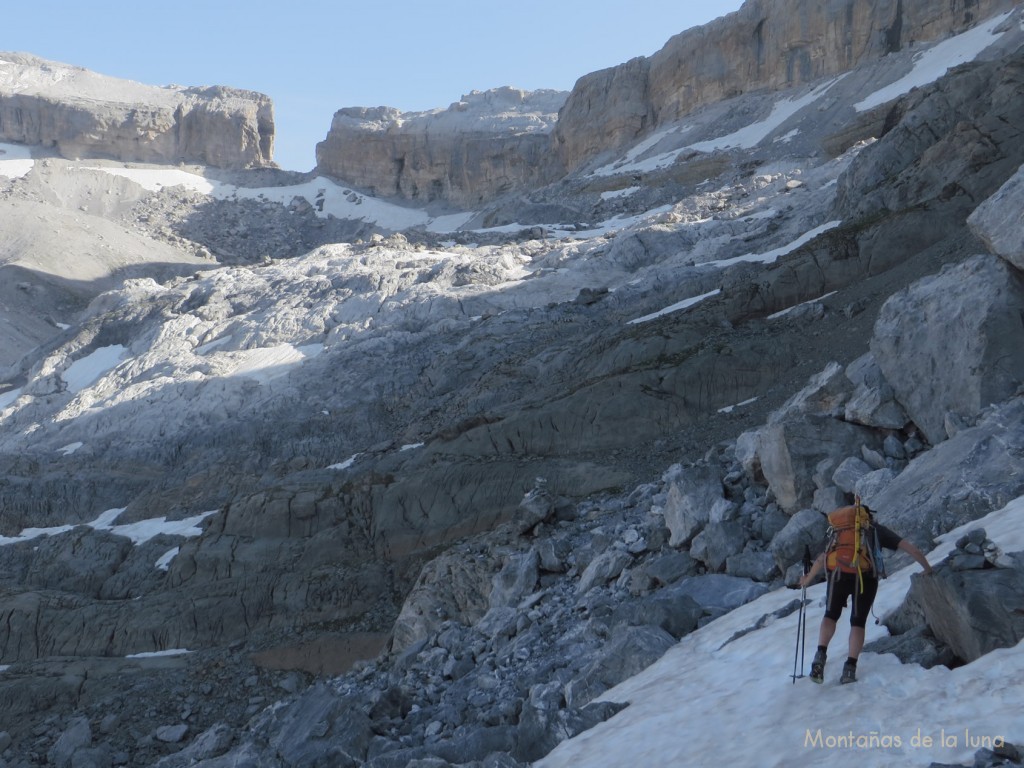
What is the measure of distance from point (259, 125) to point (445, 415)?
9944 cm

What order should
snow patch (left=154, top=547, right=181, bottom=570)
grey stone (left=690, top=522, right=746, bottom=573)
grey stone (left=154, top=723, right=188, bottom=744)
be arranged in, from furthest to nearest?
snow patch (left=154, top=547, right=181, bottom=570)
grey stone (left=154, top=723, right=188, bottom=744)
grey stone (left=690, top=522, right=746, bottom=573)

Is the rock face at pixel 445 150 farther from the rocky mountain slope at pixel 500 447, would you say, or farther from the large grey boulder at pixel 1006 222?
the large grey boulder at pixel 1006 222

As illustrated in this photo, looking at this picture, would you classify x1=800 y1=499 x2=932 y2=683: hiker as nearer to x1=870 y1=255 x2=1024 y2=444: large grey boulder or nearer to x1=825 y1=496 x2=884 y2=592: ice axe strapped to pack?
x1=825 y1=496 x2=884 y2=592: ice axe strapped to pack

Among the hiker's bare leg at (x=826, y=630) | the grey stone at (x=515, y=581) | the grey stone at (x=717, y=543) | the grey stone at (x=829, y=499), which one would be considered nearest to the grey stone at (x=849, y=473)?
the grey stone at (x=829, y=499)

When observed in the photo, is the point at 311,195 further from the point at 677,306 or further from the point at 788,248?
the point at 677,306

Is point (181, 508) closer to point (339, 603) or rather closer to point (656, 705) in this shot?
point (339, 603)

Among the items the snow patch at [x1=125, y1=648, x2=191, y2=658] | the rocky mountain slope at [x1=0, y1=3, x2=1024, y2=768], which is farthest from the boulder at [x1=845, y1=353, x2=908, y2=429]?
the snow patch at [x1=125, y1=648, x2=191, y2=658]

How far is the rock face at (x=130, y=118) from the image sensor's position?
107688mm

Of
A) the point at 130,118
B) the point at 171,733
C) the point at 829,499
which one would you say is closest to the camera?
the point at 829,499

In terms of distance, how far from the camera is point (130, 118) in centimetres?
10931

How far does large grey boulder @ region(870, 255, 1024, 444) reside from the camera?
12.2 meters

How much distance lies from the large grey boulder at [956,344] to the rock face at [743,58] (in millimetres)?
59611

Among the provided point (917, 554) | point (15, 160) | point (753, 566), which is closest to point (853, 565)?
point (917, 554)

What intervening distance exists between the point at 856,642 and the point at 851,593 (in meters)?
0.53
